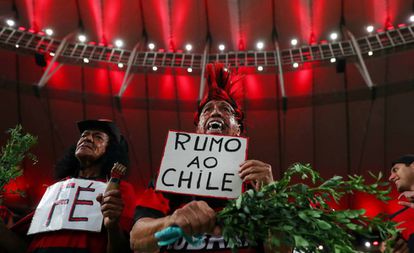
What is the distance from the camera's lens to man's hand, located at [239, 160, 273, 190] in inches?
75.5

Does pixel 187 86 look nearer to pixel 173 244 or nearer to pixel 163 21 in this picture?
pixel 163 21

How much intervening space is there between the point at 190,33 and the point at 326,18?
4.70 meters

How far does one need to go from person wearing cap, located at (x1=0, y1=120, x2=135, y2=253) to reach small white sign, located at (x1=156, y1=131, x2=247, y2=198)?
0.42m

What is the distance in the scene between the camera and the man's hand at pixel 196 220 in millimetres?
1646

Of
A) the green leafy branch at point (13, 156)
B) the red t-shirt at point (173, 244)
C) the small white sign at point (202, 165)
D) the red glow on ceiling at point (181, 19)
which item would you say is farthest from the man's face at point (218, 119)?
the red glow on ceiling at point (181, 19)

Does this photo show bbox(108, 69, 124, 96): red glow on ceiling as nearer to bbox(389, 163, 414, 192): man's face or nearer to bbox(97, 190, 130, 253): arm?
bbox(389, 163, 414, 192): man's face

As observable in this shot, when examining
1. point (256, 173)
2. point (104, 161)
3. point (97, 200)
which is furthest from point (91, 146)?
point (256, 173)

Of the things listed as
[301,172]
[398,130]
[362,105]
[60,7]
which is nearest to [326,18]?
[362,105]

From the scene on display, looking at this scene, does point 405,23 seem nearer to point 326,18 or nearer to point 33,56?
point 326,18

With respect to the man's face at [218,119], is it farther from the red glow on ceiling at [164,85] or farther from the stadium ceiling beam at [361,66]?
the red glow on ceiling at [164,85]

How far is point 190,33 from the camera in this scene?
52.6 ft

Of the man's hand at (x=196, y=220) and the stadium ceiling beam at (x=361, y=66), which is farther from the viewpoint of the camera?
the stadium ceiling beam at (x=361, y=66)

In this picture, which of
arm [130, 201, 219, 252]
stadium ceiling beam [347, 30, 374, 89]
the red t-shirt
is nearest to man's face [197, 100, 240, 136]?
the red t-shirt

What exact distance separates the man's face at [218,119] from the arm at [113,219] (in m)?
0.60
